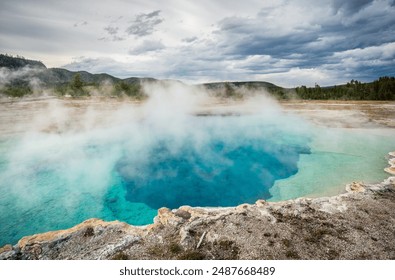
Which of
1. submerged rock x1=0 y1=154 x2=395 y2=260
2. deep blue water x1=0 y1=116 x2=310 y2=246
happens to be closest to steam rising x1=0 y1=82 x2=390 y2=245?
deep blue water x1=0 y1=116 x2=310 y2=246

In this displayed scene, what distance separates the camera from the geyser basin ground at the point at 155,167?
29.6 ft

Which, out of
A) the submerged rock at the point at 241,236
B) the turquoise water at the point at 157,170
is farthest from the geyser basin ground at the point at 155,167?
the submerged rock at the point at 241,236

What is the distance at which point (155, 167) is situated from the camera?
12.4m

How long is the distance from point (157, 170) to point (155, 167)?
1.26 feet

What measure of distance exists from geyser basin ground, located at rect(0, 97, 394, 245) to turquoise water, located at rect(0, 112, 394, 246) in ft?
0.14

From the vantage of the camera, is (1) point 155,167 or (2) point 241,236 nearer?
(2) point 241,236

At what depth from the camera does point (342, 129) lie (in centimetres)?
1927

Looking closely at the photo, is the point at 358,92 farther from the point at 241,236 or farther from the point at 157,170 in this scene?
the point at 241,236

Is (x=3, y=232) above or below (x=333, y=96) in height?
below

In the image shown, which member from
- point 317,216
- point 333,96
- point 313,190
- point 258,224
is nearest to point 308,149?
point 313,190

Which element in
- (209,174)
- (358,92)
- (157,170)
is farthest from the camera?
(358,92)

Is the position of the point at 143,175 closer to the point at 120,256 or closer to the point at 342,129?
the point at 120,256

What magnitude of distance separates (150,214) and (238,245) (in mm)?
3976

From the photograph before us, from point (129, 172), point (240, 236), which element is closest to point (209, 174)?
point (129, 172)
